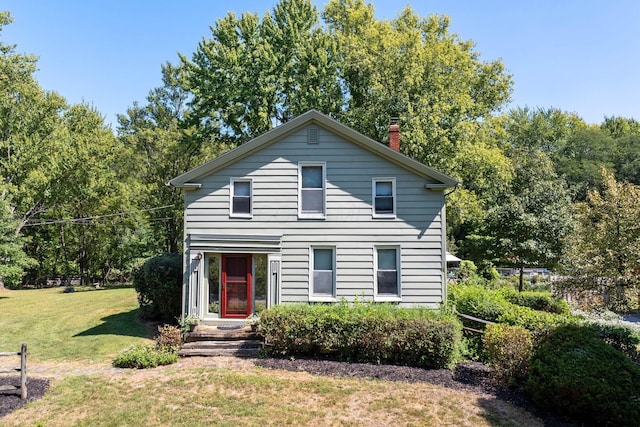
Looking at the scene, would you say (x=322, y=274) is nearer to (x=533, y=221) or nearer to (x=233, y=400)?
(x=233, y=400)

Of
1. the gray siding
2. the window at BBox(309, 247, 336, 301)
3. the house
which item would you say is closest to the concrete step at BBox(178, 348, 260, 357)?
the house

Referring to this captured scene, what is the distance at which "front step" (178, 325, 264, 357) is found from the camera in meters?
11.6

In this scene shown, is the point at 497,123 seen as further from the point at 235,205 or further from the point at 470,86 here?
the point at 235,205

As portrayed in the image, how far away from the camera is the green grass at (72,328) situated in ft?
40.1

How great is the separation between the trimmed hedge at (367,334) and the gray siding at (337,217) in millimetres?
2377

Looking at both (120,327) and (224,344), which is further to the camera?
(120,327)

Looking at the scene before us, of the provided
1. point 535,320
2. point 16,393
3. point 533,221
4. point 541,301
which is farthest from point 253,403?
point 533,221

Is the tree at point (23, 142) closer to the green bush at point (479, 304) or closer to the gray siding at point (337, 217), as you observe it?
the gray siding at point (337, 217)

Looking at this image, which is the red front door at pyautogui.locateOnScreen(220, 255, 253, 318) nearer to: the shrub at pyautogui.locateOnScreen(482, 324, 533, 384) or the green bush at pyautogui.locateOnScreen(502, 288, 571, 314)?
the shrub at pyautogui.locateOnScreen(482, 324, 533, 384)

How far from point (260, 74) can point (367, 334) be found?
20589 mm

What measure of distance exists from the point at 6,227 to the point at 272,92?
58.4 ft

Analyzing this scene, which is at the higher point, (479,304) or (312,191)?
(312,191)

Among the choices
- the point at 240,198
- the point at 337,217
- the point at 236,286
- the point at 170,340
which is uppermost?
the point at 240,198

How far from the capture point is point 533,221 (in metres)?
21.5
